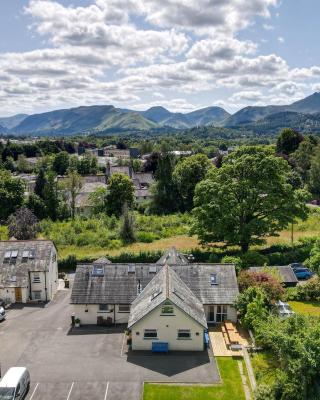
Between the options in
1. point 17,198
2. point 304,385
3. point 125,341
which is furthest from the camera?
point 17,198

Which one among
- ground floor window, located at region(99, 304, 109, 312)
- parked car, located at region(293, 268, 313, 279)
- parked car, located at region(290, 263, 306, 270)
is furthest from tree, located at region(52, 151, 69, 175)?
ground floor window, located at region(99, 304, 109, 312)

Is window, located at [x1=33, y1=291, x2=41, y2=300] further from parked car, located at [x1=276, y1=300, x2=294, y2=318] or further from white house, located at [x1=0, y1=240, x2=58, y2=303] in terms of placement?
parked car, located at [x1=276, y1=300, x2=294, y2=318]

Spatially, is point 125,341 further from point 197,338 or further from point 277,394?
point 277,394

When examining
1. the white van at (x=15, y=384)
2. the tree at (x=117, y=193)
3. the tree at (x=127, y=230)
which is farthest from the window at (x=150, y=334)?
the tree at (x=117, y=193)

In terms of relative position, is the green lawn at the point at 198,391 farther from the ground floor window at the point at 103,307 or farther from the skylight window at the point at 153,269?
the skylight window at the point at 153,269

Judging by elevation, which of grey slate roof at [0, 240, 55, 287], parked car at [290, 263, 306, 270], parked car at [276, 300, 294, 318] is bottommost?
parked car at [276, 300, 294, 318]

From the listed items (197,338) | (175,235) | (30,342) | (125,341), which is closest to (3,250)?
(30,342)
